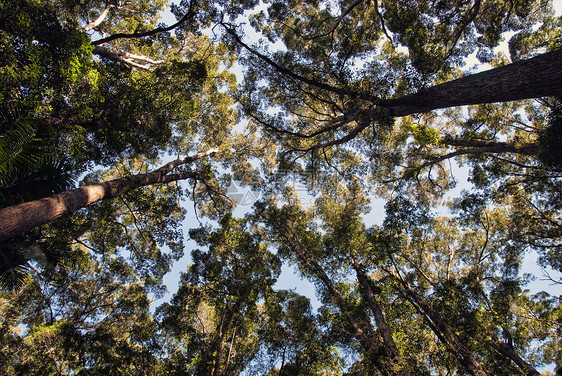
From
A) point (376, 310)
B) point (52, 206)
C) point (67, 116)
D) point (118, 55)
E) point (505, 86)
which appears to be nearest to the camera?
point (505, 86)

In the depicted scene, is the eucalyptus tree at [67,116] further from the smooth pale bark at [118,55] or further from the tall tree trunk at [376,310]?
the tall tree trunk at [376,310]

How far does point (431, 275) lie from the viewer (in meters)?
13.5

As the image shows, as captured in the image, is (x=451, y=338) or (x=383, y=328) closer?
(x=451, y=338)

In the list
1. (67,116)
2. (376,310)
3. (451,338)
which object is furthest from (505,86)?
(67,116)

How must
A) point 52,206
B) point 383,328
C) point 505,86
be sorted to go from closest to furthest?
point 505,86 < point 52,206 < point 383,328

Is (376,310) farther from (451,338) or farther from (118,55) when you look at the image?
(118,55)

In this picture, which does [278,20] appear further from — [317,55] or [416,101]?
[416,101]

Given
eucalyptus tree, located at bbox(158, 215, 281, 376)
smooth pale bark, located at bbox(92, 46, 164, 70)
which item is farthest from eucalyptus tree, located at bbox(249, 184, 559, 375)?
A: smooth pale bark, located at bbox(92, 46, 164, 70)

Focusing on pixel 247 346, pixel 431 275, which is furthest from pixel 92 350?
pixel 431 275

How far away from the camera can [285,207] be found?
13.3m

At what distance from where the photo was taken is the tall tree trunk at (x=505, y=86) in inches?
168

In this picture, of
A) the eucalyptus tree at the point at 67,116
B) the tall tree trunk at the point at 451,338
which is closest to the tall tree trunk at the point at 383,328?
the tall tree trunk at the point at 451,338

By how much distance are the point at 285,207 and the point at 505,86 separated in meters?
10.0

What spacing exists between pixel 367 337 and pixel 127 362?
878cm
